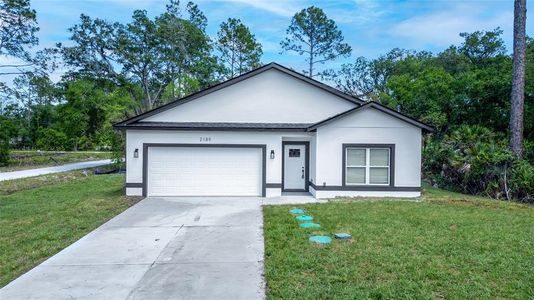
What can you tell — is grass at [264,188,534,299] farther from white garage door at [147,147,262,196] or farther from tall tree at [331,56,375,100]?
tall tree at [331,56,375,100]

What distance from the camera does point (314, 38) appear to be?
3822 centimetres

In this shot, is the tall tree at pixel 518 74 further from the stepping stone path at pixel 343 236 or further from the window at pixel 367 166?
the stepping stone path at pixel 343 236

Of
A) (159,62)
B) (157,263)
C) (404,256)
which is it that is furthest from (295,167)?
(159,62)

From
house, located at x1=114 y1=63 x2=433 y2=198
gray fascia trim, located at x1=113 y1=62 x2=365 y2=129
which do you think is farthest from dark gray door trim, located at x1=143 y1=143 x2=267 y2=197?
gray fascia trim, located at x1=113 y1=62 x2=365 y2=129

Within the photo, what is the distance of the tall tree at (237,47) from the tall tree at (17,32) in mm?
19250

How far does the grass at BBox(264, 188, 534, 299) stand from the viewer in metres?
4.71

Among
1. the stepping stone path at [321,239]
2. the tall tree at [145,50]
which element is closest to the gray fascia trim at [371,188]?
the stepping stone path at [321,239]

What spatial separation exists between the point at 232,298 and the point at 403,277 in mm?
2533

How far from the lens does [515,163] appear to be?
13.8 m

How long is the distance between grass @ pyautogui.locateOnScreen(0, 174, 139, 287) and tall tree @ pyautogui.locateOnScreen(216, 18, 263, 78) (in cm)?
2800

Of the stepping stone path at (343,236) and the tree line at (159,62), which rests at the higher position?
the tree line at (159,62)

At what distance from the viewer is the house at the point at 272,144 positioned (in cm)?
1275

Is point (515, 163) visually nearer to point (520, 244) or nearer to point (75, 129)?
point (520, 244)

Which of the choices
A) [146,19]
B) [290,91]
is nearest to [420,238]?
[290,91]
